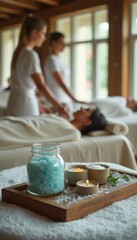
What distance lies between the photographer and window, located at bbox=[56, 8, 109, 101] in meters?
5.54

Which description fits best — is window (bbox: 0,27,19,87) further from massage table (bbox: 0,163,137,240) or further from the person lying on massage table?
massage table (bbox: 0,163,137,240)

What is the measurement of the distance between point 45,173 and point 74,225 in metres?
0.18

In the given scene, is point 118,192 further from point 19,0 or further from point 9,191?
point 19,0

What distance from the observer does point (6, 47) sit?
7.57 metres

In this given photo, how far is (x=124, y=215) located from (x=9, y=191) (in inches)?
13.4

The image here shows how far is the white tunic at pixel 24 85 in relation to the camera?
101 inches

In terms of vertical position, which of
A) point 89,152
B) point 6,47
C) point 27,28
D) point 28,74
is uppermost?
point 6,47

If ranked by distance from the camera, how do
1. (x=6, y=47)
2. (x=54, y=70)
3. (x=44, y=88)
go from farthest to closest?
(x=6, y=47) < (x=54, y=70) < (x=44, y=88)

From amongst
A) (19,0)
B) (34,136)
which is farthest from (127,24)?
(34,136)

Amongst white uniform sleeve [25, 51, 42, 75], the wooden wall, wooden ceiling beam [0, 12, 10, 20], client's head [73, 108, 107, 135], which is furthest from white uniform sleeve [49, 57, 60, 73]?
wooden ceiling beam [0, 12, 10, 20]

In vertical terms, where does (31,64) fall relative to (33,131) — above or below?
above

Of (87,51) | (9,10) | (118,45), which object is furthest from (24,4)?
(118,45)

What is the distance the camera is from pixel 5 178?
1227 mm

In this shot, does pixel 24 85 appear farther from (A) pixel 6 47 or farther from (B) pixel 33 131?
(A) pixel 6 47
